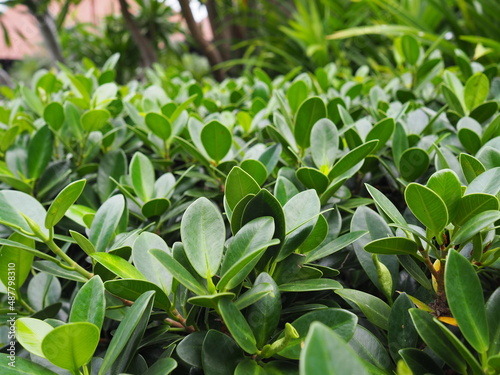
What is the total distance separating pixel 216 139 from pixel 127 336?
0.36m

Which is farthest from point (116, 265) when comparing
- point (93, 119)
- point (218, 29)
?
point (218, 29)

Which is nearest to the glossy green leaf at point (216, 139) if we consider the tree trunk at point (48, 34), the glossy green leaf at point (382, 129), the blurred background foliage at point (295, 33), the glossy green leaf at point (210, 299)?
the glossy green leaf at point (382, 129)

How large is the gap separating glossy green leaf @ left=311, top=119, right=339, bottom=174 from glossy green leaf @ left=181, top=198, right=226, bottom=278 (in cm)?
23

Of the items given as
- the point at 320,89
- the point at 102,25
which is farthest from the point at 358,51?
the point at 102,25

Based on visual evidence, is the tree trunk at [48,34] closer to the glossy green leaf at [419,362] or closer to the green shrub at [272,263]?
the green shrub at [272,263]

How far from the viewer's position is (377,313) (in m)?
0.42

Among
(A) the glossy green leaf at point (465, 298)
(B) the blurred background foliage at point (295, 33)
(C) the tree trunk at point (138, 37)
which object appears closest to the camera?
(A) the glossy green leaf at point (465, 298)

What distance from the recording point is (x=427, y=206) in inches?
15.4

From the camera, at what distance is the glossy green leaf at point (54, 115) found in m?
0.79

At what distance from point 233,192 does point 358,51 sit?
2.69 meters

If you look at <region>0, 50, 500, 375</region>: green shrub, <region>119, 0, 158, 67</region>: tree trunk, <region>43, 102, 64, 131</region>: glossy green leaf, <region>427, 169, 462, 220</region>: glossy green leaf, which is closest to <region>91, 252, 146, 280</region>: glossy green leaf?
<region>0, 50, 500, 375</region>: green shrub

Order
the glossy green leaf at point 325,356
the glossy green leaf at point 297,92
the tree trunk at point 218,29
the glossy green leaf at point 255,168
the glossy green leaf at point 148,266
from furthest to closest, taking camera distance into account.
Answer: the tree trunk at point 218,29 → the glossy green leaf at point 297,92 → the glossy green leaf at point 255,168 → the glossy green leaf at point 148,266 → the glossy green leaf at point 325,356

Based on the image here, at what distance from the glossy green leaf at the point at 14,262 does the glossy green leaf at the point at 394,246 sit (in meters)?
0.40

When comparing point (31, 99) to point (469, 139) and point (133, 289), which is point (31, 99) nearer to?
point (133, 289)
